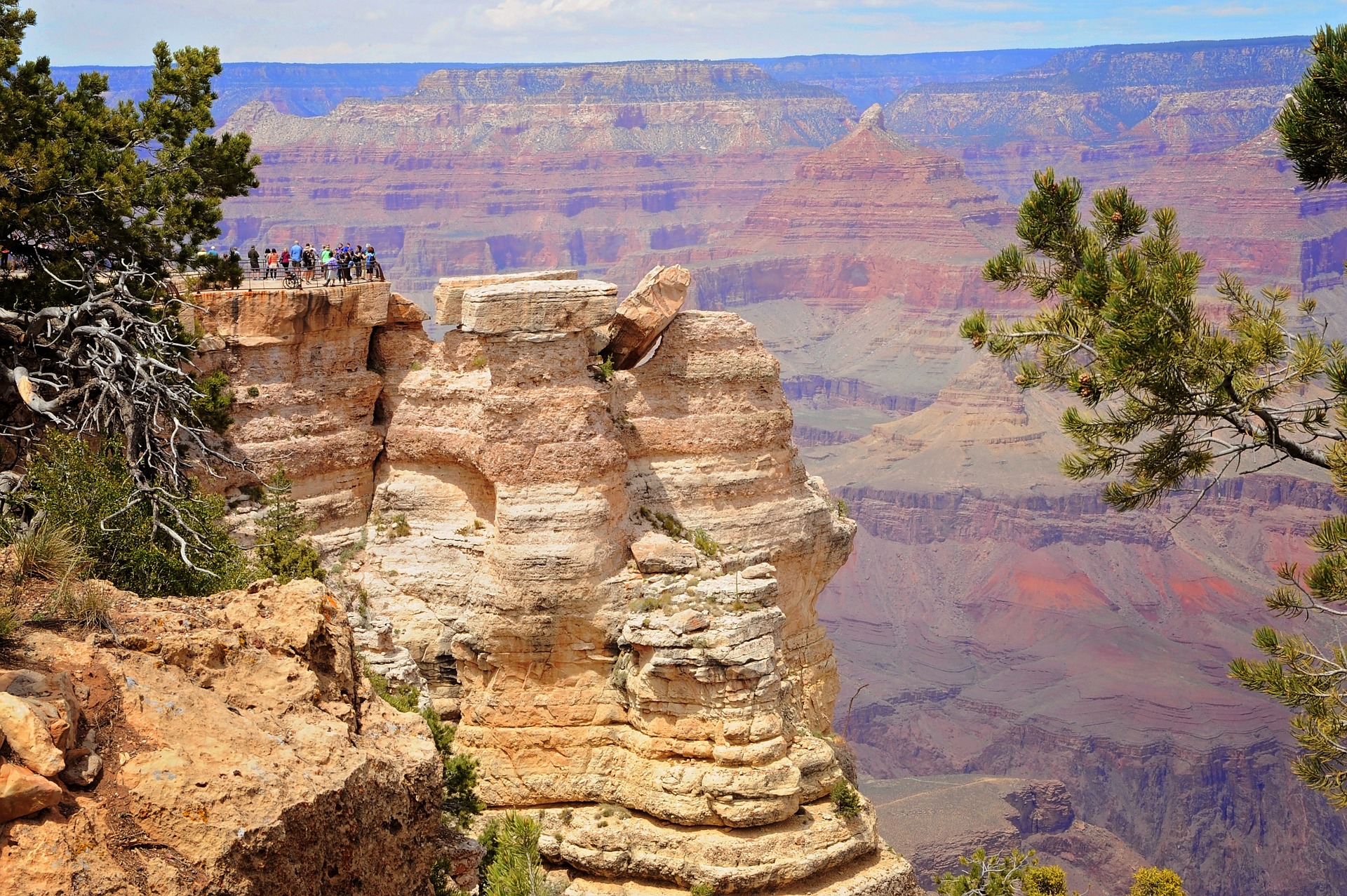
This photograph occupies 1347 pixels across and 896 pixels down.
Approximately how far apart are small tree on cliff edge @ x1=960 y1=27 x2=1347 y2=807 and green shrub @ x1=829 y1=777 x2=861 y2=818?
9393 mm

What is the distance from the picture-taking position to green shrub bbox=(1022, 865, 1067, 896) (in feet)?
110

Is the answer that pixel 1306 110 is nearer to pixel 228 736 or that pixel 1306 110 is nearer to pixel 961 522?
pixel 228 736

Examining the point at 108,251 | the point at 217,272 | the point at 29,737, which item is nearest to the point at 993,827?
the point at 217,272

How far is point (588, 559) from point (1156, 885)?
14875mm

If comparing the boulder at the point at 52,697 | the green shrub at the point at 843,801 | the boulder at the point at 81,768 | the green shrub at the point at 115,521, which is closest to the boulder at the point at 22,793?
the boulder at the point at 81,768

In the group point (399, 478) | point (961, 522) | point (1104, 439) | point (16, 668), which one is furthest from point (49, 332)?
point (961, 522)

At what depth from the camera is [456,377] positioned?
107ft

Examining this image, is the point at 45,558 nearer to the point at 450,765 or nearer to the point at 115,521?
Result: the point at 115,521

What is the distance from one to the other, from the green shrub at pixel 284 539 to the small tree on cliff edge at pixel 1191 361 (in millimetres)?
13788

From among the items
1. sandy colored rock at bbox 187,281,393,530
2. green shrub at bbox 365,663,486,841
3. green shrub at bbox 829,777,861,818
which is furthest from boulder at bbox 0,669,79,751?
green shrub at bbox 829,777,861,818

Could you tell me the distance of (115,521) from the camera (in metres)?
22.5

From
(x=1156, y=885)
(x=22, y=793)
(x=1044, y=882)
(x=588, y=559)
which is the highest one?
A: (x=22, y=793)

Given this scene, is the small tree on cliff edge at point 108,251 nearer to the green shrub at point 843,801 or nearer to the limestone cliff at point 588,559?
the limestone cliff at point 588,559

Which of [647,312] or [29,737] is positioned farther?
[647,312]
